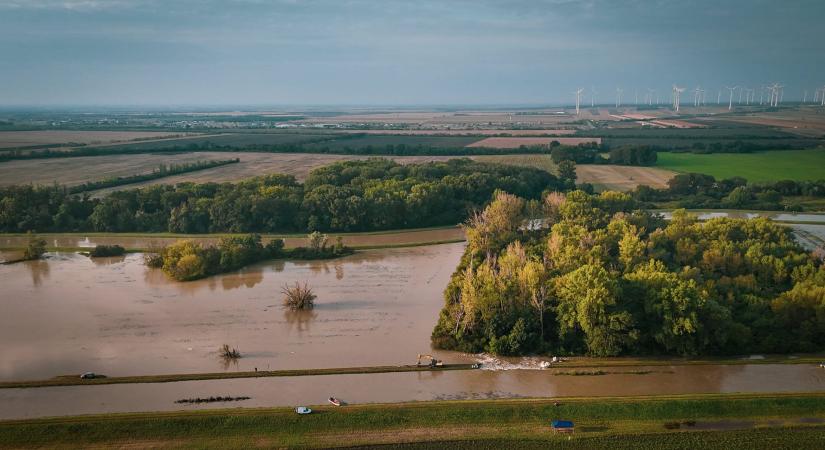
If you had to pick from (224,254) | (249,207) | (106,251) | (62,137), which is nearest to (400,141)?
(62,137)

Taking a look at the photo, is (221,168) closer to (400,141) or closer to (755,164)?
(400,141)

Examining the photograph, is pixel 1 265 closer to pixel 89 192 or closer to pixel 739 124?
pixel 89 192

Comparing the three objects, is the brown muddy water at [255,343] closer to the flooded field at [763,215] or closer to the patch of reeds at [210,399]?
the patch of reeds at [210,399]

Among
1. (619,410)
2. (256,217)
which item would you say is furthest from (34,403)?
(256,217)

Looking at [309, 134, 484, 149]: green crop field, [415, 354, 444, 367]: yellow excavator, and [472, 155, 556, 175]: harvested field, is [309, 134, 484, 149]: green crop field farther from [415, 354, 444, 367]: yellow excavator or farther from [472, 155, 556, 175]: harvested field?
[415, 354, 444, 367]: yellow excavator

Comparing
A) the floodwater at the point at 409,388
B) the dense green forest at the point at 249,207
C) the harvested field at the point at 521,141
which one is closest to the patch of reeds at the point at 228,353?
the floodwater at the point at 409,388
